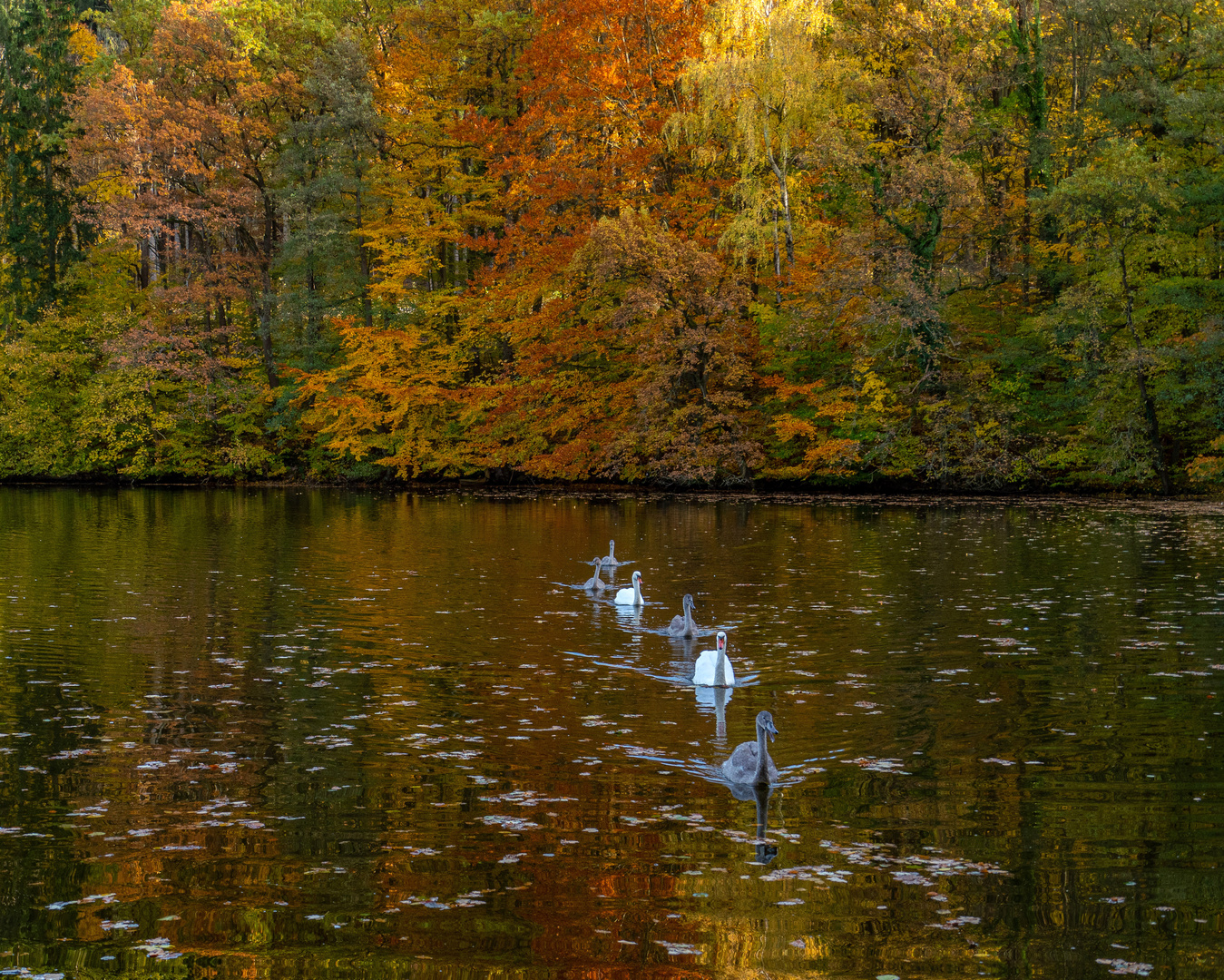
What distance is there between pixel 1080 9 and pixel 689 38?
1451 centimetres

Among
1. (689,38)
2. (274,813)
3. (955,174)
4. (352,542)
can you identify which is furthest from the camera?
(689,38)

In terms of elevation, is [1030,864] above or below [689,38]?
below

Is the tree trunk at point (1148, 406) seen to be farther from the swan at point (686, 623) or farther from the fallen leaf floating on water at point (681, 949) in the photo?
the fallen leaf floating on water at point (681, 949)

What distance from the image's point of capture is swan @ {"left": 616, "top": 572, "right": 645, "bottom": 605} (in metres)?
19.1

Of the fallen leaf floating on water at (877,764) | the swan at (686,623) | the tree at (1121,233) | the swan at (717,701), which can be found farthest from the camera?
the tree at (1121,233)

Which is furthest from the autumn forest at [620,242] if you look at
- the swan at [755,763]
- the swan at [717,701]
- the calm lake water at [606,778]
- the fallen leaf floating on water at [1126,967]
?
the fallen leaf floating on water at [1126,967]

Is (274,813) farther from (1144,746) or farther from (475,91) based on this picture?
(475,91)

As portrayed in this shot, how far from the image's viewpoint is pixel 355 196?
57.6 meters

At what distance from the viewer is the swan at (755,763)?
31.7 ft

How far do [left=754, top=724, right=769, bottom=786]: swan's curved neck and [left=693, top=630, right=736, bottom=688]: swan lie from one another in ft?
11.2

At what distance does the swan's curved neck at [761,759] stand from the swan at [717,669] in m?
3.42

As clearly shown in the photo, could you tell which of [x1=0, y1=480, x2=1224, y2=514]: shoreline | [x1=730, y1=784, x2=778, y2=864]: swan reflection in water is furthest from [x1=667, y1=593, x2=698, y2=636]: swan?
[x1=0, y1=480, x2=1224, y2=514]: shoreline

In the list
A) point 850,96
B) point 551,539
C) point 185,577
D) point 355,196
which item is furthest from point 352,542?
point 355,196

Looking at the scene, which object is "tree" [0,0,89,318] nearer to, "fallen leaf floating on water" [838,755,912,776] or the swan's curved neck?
"fallen leaf floating on water" [838,755,912,776]
